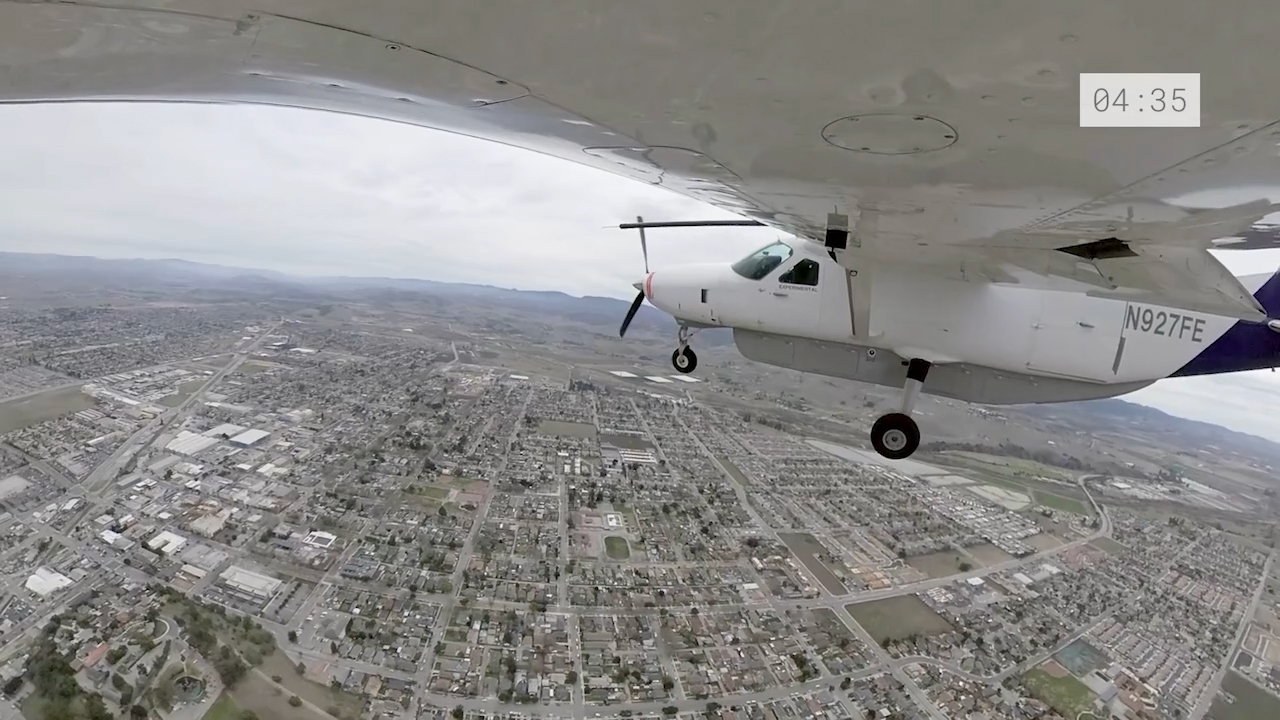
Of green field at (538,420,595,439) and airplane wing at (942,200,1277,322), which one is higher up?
airplane wing at (942,200,1277,322)

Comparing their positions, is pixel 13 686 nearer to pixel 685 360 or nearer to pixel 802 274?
pixel 685 360

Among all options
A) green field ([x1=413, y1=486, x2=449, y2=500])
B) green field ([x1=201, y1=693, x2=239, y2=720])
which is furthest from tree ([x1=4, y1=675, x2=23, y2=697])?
green field ([x1=413, y1=486, x2=449, y2=500])

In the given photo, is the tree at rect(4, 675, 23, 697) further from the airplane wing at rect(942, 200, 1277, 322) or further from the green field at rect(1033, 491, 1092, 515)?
the green field at rect(1033, 491, 1092, 515)

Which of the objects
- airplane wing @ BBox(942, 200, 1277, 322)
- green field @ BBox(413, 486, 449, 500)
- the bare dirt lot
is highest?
airplane wing @ BBox(942, 200, 1277, 322)

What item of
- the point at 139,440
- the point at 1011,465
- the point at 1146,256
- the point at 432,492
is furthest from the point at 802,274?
the point at 139,440

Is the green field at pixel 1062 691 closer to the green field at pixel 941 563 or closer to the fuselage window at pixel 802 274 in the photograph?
the green field at pixel 941 563

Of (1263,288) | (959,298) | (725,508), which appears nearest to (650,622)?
(725,508)

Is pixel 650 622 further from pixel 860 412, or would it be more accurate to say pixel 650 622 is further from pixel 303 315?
pixel 303 315
